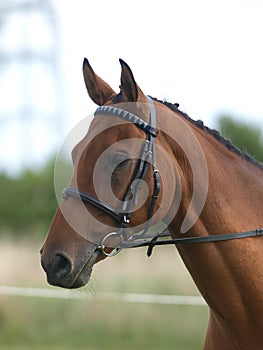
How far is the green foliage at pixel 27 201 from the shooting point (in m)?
15.8

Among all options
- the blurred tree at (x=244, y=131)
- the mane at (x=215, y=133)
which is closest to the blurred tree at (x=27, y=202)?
the blurred tree at (x=244, y=131)

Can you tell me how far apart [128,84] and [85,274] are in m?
0.81

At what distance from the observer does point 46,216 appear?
15.9m

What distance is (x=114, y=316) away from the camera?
9531 millimetres

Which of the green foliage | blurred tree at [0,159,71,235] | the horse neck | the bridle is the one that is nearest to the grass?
blurred tree at [0,159,71,235]

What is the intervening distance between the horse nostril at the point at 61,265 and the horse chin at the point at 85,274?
0.19ft

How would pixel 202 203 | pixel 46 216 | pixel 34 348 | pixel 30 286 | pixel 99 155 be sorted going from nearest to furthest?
1. pixel 99 155
2. pixel 202 203
3. pixel 34 348
4. pixel 30 286
5. pixel 46 216

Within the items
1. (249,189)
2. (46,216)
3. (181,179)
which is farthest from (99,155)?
(46,216)

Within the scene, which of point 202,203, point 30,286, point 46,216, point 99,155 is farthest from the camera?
point 46,216

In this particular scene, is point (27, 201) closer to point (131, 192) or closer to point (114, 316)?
point (114, 316)

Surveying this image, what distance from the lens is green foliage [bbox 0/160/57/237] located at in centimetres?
1575

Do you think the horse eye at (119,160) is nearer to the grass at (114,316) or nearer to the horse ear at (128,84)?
the horse ear at (128,84)

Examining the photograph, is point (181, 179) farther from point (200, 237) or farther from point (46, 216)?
point (46, 216)

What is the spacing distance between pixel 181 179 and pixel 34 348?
6.45 metres
